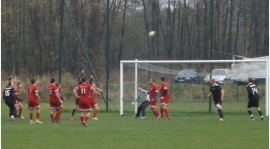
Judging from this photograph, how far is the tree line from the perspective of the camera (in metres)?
44.4

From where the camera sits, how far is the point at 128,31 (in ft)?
171

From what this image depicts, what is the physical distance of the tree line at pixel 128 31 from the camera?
4441 centimetres

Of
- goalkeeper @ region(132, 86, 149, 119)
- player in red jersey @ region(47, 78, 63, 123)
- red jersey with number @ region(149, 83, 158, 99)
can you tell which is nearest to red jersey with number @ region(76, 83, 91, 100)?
player in red jersey @ region(47, 78, 63, 123)

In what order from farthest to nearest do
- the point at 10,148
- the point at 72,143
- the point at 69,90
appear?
the point at 69,90 < the point at 72,143 < the point at 10,148

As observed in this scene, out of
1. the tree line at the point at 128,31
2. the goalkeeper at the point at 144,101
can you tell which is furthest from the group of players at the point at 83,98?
the tree line at the point at 128,31

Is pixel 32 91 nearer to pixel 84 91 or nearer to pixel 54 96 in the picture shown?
pixel 54 96

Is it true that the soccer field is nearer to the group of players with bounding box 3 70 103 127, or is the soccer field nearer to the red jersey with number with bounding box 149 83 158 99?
the group of players with bounding box 3 70 103 127

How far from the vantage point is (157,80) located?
35.9m

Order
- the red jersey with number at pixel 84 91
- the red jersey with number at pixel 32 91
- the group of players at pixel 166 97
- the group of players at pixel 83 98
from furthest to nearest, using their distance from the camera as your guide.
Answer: the group of players at pixel 166 97 → the red jersey with number at pixel 32 91 → the group of players at pixel 83 98 → the red jersey with number at pixel 84 91

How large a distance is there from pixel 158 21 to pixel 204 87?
18550 mm

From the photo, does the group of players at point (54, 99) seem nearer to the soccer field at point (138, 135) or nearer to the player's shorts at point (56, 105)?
the player's shorts at point (56, 105)

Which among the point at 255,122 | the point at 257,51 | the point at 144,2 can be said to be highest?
the point at 144,2

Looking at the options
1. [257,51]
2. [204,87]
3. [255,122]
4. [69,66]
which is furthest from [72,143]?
[257,51]

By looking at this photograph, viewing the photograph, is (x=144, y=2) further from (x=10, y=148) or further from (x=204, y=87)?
(x=10, y=148)
